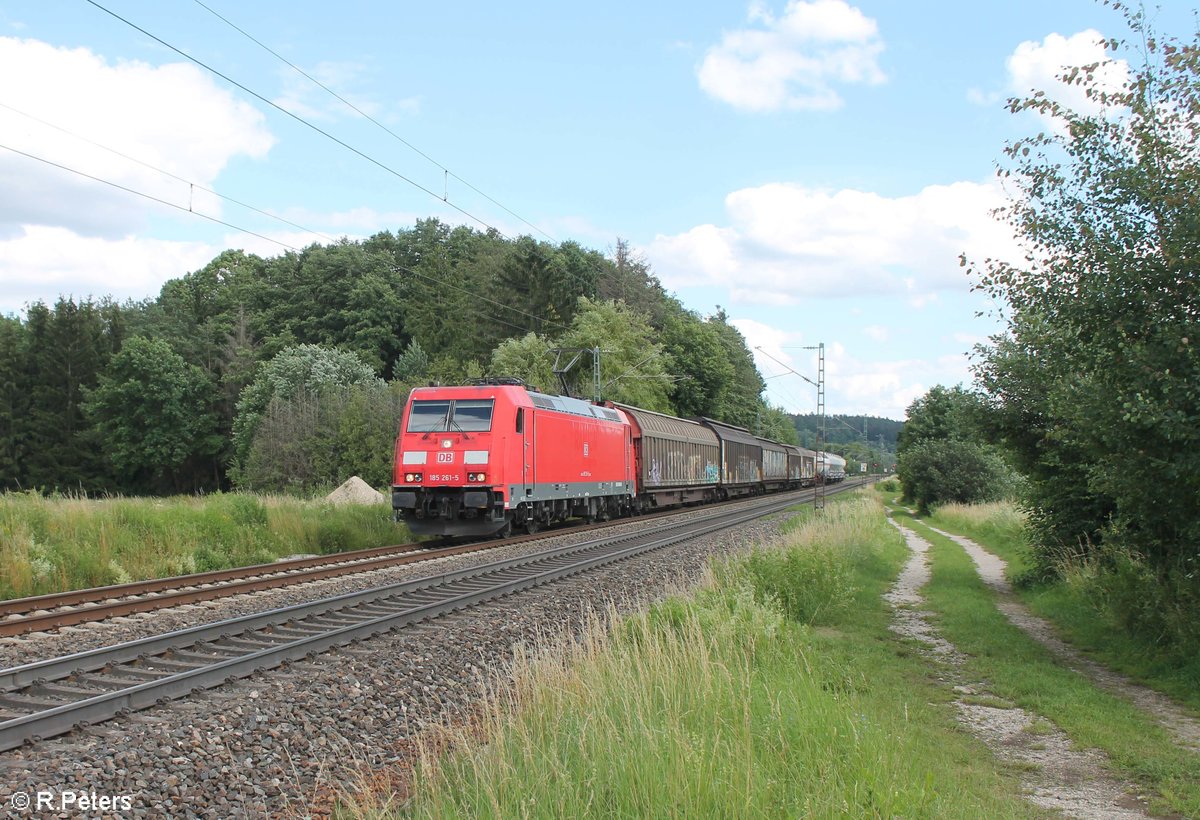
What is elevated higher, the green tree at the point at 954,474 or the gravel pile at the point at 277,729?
the green tree at the point at 954,474

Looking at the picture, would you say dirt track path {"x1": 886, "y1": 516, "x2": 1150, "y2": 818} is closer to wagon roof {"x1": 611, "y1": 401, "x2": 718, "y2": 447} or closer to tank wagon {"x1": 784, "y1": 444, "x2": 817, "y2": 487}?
wagon roof {"x1": 611, "y1": 401, "x2": 718, "y2": 447}

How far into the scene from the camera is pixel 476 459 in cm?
1909

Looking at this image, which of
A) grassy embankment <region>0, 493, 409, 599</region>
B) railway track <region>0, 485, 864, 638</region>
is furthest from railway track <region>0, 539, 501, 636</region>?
grassy embankment <region>0, 493, 409, 599</region>

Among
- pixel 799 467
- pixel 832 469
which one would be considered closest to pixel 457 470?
pixel 799 467

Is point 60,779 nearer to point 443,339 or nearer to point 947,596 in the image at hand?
point 947,596

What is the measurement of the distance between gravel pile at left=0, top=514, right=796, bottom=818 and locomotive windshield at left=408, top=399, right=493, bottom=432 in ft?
30.8

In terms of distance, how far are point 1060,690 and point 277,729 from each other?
683 centimetres

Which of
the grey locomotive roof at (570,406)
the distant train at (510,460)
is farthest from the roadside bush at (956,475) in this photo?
the grey locomotive roof at (570,406)

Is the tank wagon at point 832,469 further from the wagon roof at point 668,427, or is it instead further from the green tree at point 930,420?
the wagon roof at point 668,427

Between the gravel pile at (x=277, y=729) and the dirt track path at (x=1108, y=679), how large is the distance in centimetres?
553

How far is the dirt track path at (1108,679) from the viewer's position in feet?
24.2

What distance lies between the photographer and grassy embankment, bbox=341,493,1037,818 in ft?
14.4

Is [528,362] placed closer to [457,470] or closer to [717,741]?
[457,470]

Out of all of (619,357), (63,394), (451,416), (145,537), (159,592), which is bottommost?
(159,592)
